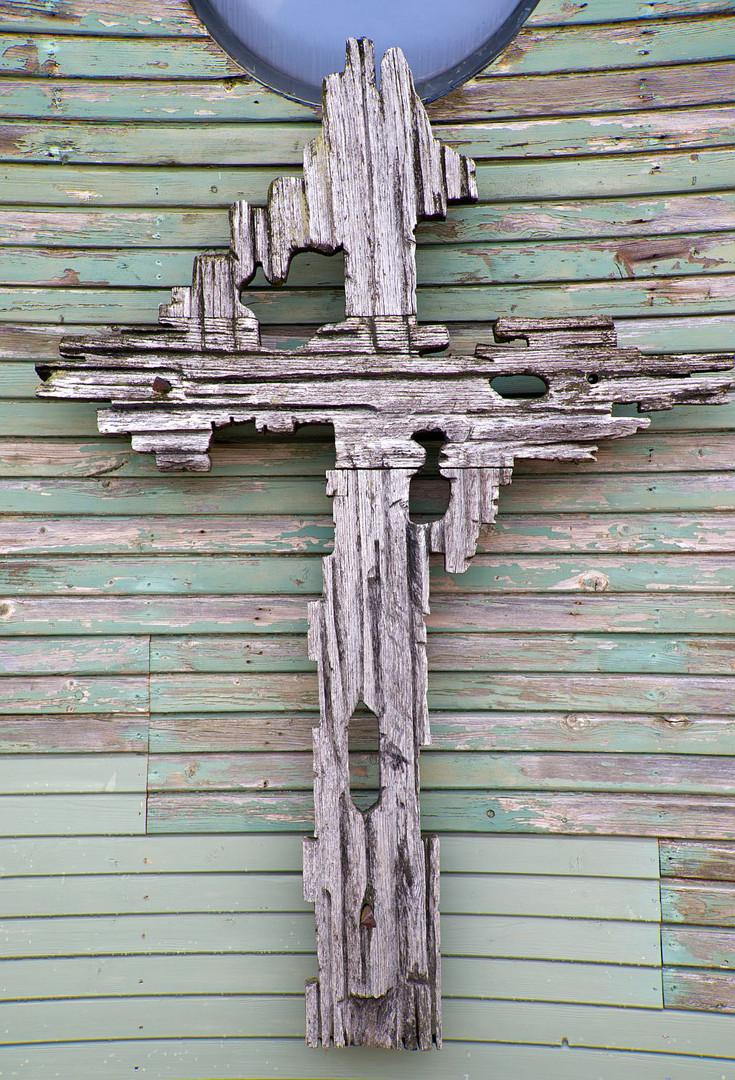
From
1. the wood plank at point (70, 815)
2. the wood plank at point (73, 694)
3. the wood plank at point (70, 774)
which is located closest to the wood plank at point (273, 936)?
the wood plank at point (70, 815)

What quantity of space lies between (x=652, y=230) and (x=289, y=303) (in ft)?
3.60

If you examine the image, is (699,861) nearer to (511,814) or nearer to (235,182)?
(511,814)

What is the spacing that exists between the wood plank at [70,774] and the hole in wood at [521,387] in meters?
1.51

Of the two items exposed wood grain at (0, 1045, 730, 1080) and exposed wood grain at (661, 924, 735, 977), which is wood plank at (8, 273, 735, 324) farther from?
exposed wood grain at (0, 1045, 730, 1080)

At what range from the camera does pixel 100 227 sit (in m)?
2.22

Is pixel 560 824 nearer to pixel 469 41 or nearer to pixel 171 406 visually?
pixel 171 406

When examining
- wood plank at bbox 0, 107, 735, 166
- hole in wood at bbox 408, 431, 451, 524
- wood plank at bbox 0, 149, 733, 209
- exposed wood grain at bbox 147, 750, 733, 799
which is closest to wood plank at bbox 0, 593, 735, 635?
hole in wood at bbox 408, 431, 451, 524

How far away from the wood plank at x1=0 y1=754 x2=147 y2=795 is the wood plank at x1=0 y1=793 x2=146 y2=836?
26mm

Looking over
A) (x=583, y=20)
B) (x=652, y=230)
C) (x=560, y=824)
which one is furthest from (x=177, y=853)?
(x=583, y=20)

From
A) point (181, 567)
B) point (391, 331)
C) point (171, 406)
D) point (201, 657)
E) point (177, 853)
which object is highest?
point (391, 331)

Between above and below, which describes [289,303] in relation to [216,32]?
→ below

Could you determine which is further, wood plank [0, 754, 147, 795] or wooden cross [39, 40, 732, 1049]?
wood plank [0, 754, 147, 795]

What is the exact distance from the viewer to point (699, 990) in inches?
83.1

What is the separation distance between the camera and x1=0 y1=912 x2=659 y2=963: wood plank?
213 cm
